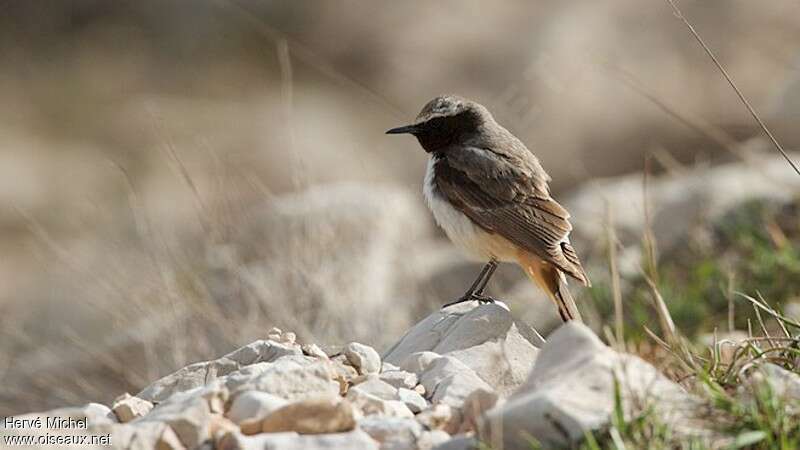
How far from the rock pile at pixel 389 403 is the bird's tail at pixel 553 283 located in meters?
1.31

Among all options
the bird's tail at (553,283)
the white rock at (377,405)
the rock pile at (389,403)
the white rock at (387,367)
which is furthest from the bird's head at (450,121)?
the white rock at (377,405)

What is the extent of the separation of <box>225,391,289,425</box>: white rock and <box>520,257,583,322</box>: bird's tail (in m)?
2.33

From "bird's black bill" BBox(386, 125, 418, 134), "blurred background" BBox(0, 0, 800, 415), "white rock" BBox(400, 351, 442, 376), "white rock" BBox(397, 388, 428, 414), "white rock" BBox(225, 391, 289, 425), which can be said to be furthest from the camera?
"blurred background" BBox(0, 0, 800, 415)

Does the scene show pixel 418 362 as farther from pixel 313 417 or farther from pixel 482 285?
pixel 482 285

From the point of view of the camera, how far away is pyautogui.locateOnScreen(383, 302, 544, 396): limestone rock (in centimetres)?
511

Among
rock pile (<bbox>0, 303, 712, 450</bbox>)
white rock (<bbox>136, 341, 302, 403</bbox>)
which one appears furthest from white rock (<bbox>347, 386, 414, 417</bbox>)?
white rock (<bbox>136, 341, 302, 403</bbox>)

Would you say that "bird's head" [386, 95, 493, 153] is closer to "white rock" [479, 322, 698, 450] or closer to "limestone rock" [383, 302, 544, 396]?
"limestone rock" [383, 302, 544, 396]

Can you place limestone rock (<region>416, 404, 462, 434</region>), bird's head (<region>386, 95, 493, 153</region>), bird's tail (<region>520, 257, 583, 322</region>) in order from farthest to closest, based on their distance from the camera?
bird's head (<region>386, 95, 493, 153</region>), bird's tail (<region>520, 257, 583, 322</region>), limestone rock (<region>416, 404, 462, 434</region>)

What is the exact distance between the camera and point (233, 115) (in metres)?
18.9

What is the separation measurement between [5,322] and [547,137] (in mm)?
8634

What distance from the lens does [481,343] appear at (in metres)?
5.35

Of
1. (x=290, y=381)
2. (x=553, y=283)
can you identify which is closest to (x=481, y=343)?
(x=290, y=381)

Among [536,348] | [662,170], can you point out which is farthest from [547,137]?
[536,348]

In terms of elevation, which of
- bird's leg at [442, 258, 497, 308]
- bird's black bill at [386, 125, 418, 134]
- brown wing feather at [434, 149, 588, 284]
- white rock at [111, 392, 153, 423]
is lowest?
bird's leg at [442, 258, 497, 308]
